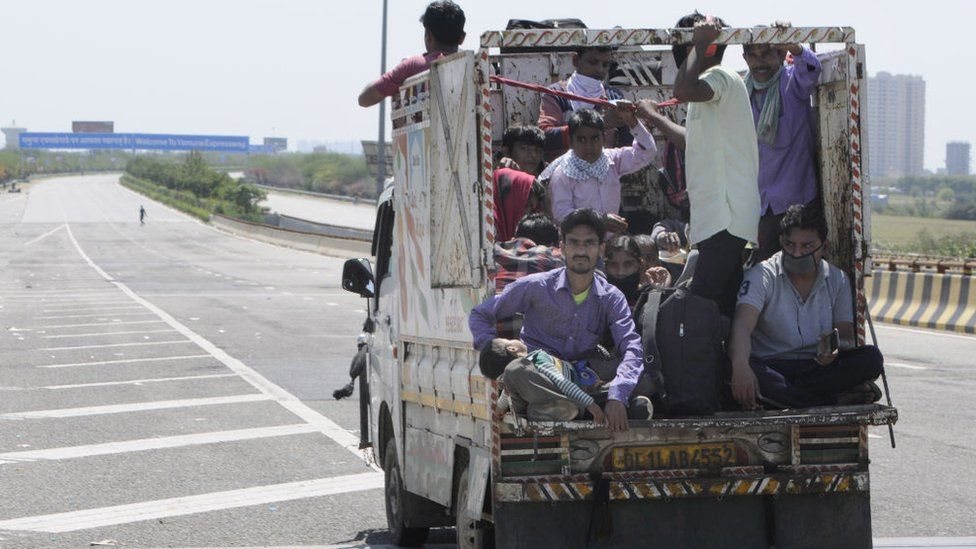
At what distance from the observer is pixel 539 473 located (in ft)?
21.0

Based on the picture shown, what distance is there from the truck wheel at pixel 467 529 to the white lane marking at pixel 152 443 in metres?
5.75

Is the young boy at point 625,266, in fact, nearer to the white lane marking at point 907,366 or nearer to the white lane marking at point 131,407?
the white lane marking at point 131,407

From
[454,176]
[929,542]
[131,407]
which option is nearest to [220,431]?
[131,407]

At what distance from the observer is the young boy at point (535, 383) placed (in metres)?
6.11

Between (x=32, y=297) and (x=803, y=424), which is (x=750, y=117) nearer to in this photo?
(x=803, y=424)

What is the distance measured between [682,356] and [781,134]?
1698 mm

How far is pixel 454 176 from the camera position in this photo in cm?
719

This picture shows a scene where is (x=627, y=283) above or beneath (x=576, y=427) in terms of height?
above

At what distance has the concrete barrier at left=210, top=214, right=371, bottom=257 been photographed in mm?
60812

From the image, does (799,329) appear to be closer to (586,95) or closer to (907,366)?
(586,95)

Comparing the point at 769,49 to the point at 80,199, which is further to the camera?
the point at 80,199

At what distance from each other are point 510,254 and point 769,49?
166cm

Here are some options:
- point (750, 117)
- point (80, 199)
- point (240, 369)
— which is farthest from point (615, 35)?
point (80, 199)

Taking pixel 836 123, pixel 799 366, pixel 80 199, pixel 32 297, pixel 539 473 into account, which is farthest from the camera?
pixel 80 199
